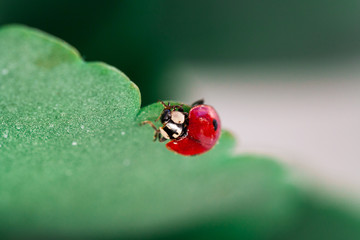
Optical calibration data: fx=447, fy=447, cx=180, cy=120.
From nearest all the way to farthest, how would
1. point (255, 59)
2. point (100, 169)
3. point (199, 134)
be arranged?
point (100, 169) → point (199, 134) → point (255, 59)

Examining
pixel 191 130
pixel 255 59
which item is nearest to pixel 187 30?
pixel 255 59

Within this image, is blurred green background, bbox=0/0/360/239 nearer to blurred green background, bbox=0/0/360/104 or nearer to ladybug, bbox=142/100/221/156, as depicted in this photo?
blurred green background, bbox=0/0/360/104

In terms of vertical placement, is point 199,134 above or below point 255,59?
below

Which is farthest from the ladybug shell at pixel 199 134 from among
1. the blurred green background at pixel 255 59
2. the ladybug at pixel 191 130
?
the blurred green background at pixel 255 59

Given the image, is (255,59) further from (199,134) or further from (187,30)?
(199,134)

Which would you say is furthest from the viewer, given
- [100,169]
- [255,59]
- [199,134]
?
[255,59]

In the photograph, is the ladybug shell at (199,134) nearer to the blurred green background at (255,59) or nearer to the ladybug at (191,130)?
the ladybug at (191,130)

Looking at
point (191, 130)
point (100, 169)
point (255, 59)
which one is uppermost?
point (255, 59)

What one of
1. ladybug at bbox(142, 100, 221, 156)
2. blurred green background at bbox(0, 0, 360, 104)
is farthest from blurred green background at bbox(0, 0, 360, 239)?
ladybug at bbox(142, 100, 221, 156)
